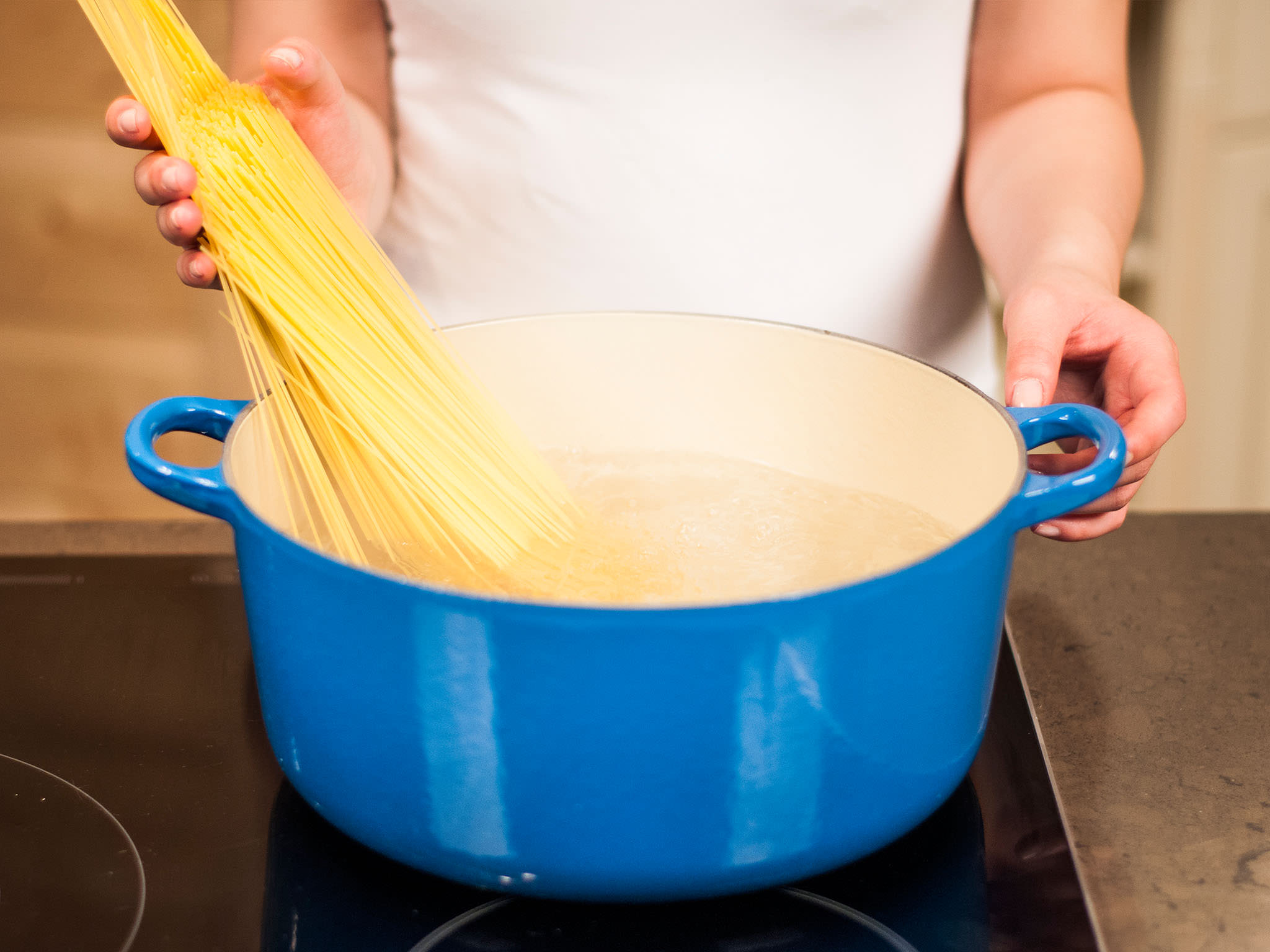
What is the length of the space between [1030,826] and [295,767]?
30 cm

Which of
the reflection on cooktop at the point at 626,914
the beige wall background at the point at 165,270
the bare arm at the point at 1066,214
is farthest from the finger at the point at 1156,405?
the beige wall background at the point at 165,270

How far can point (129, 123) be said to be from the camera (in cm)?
49

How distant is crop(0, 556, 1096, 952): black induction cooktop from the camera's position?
0.43 metres

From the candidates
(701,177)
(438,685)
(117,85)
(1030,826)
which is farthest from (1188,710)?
(117,85)

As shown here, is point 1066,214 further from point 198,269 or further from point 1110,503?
point 198,269

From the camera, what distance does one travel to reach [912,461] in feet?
1.98

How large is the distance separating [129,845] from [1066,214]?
671 mm

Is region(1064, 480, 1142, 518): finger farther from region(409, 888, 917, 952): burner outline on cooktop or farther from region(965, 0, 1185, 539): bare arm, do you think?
region(409, 888, 917, 952): burner outline on cooktop

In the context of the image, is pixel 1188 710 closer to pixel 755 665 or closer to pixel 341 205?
pixel 755 665

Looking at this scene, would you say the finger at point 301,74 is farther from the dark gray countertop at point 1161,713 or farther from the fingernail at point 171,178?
the dark gray countertop at point 1161,713

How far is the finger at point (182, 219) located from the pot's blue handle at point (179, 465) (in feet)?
0.23

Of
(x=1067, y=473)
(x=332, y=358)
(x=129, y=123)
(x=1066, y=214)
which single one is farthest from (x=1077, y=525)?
(x=129, y=123)

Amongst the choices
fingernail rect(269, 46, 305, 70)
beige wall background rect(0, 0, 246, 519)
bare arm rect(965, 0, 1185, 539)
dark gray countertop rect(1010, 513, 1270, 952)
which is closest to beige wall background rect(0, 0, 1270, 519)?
beige wall background rect(0, 0, 246, 519)

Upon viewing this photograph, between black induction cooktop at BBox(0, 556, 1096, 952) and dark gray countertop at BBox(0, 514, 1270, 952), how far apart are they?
3 cm
